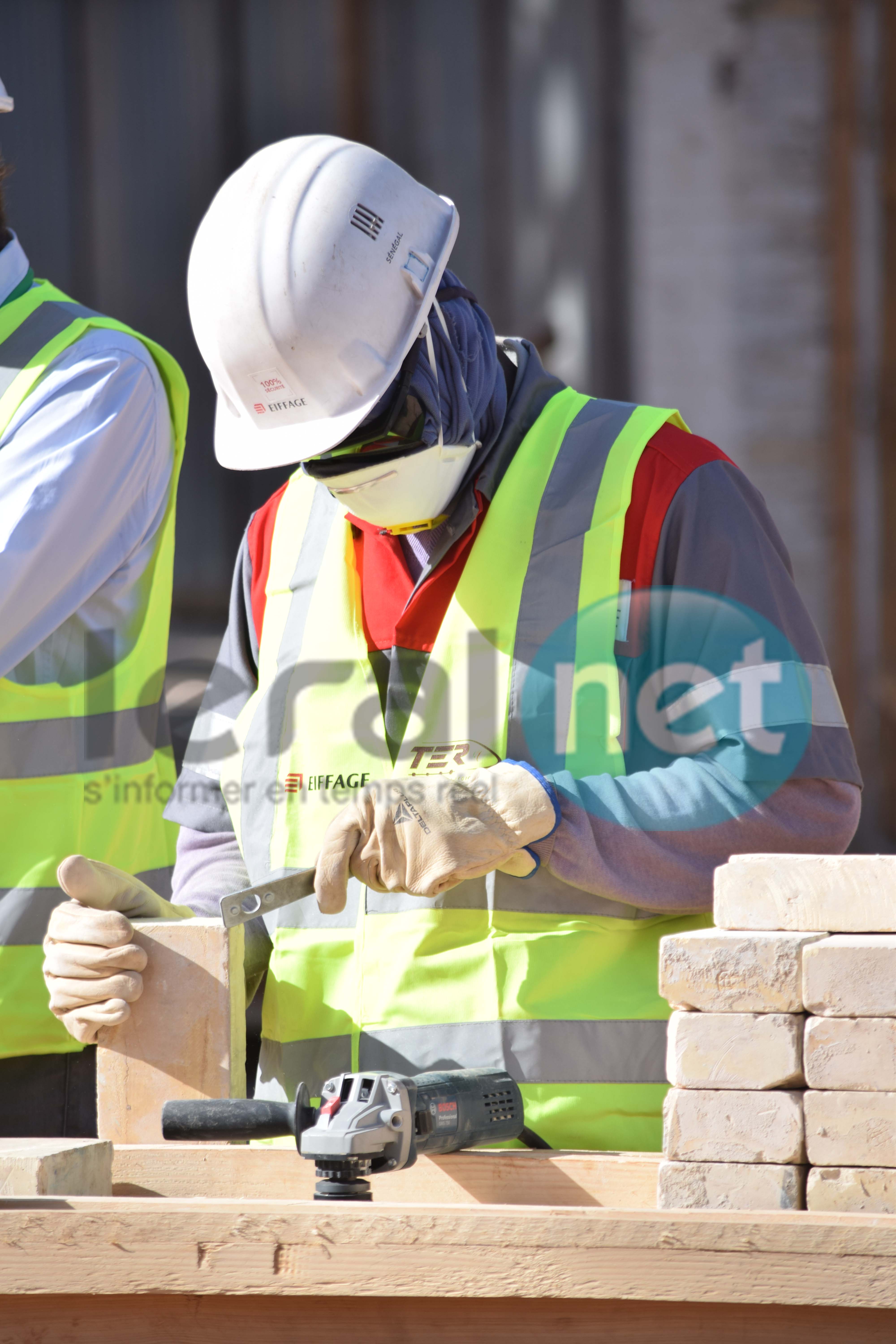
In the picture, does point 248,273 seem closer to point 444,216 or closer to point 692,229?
point 444,216

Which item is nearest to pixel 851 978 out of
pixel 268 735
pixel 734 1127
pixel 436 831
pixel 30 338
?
pixel 734 1127

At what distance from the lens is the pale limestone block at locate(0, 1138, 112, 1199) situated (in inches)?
52.4

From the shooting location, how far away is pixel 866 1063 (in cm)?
127

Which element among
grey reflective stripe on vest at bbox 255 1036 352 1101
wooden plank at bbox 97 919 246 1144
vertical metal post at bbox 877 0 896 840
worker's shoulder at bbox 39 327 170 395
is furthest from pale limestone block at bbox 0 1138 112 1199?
vertical metal post at bbox 877 0 896 840

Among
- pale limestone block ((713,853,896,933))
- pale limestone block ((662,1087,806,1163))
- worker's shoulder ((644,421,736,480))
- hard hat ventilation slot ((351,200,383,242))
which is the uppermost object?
hard hat ventilation slot ((351,200,383,242))

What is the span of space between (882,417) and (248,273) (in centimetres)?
464

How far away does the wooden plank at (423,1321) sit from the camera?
1.15 meters

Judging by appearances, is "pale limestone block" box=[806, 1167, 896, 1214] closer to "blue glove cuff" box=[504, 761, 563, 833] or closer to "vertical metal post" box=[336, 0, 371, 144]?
"blue glove cuff" box=[504, 761, 563, 833]

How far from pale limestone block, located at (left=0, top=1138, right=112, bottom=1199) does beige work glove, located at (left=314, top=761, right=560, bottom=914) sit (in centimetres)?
39

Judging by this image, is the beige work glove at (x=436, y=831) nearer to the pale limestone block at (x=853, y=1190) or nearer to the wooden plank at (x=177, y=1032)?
the wooden plank at (x=177, y=1032)

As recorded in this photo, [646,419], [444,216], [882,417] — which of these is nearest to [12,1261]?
[646,419]

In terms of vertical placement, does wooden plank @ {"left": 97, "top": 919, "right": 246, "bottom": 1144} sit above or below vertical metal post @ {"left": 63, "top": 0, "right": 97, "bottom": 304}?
below

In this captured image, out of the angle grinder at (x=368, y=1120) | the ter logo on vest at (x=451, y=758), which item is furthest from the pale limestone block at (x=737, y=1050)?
the ter logo on vest at (x=451, y=758)

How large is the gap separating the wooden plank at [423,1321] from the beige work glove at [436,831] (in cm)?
54
